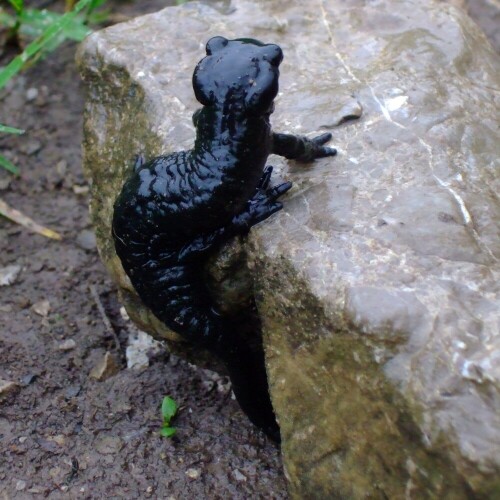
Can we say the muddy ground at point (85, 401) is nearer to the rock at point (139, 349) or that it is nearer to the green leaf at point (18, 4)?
the rock at point (139, 349)

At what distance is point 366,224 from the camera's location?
3.26 metres

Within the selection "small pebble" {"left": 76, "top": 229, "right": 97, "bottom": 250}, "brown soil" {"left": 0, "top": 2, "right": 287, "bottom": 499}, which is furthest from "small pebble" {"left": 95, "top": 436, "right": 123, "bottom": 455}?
"small pebble" {"left": 76, "top": 229, "right": 97, "bottom": 250}

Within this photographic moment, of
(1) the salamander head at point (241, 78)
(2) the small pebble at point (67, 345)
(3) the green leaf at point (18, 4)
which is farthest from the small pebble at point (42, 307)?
(3) the green leaf at point (18, 4)

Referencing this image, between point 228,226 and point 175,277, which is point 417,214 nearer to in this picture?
point 228,226

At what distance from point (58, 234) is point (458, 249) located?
321 cm

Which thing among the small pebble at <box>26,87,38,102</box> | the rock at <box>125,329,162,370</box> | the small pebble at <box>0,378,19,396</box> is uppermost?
the small pebble at <box>26,87,38,102</box>

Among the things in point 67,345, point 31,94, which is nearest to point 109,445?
point 67,345

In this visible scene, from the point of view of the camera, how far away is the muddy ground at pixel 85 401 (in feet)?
12.8

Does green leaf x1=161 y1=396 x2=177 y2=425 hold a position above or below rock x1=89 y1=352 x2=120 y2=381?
below

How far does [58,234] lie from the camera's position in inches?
212

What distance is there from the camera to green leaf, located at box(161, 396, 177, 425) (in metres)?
4.18

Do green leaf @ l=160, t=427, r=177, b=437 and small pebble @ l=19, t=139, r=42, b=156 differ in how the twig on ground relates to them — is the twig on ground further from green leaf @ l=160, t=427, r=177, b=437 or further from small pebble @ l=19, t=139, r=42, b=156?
small pebble @ l=19, t=139, r=42, b=156

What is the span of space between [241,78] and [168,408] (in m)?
1.96

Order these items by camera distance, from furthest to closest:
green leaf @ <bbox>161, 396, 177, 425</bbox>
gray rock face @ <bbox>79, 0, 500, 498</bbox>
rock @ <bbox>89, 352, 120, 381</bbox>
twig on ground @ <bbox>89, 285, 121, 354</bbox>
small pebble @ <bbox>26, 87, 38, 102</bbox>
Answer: small pebble @ <bbox>26, 87, 38, 102</bbox>
twig on ground @ <bbox>89, 285, 121, 354</bbox>
rock @ <bbox>89, 352, 120, 381</bbox>
green leaf @ <bbox>161, 396, 177, 425</bbox>
gray rock face @ <bbox>79, 0, 500, 498</bbox>
